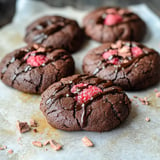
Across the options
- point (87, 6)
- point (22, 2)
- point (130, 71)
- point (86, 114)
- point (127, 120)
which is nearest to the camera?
point (86, 114)

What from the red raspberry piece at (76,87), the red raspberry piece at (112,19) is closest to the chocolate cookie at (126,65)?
the red raspberry piece at (76,87)

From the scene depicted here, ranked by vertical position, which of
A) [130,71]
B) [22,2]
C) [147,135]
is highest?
[22,2]

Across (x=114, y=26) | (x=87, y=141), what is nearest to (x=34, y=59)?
(x=87, y=141)

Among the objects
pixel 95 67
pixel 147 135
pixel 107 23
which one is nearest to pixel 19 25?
pixel 107 23

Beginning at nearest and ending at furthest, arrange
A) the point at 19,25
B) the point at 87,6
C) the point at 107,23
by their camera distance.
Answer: the point at 107,23, the point at 19,25, the point at 87,6

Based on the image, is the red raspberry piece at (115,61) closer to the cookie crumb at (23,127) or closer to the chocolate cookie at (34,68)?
the chocolate cookie at (34,68)

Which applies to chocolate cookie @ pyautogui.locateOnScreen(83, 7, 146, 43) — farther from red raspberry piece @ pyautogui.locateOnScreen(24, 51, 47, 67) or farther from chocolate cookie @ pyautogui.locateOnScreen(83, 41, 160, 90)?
red raspberry piece @ pyautogui.locateOnScreen(24, 51, 47, 67)

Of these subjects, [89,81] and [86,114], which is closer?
[86,114]

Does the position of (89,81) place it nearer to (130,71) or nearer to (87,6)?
(130,71)

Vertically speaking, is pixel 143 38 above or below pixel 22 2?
below
